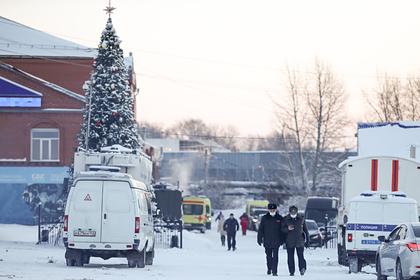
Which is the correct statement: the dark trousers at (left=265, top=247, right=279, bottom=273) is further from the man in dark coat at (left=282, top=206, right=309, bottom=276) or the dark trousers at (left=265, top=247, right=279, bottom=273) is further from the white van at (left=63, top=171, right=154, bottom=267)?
the white van at (left=63, top=171, right=154, bottom=267)

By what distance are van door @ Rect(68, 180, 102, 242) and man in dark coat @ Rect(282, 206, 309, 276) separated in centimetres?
472

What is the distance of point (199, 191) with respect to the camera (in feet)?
412

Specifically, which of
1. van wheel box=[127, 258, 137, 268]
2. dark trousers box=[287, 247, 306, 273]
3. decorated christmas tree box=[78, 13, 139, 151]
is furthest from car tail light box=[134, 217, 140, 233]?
decorated christmas tree box=[78, 13, 139, 151]

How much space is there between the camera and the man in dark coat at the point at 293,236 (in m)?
27.1

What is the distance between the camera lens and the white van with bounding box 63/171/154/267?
27516 mm

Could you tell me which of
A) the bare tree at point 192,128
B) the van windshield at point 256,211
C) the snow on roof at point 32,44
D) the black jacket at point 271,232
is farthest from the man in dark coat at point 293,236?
the bare tree at point 192,128

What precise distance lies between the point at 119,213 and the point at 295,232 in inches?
176

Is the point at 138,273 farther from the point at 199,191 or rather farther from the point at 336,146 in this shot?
the point at 199,191

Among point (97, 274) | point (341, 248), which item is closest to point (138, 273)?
point (97, 274)

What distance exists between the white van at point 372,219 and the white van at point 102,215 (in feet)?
19.6

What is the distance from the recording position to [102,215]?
27.5 metres

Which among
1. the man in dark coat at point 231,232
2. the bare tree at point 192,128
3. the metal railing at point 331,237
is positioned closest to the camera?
the man in dark coat at point 231,232

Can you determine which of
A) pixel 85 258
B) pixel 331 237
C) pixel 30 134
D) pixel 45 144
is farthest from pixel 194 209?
pixel 85 258

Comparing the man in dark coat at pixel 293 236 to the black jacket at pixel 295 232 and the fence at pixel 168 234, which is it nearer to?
the black jacket at pixel 295 232
